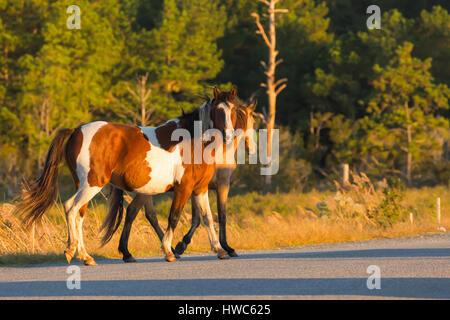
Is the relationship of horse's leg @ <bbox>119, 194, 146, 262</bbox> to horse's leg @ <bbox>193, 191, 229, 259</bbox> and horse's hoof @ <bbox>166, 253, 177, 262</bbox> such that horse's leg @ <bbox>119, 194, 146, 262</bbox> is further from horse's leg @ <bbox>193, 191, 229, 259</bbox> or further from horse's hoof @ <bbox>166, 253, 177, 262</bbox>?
horse's leg @ <bbox>193, 191, 229, 259</bbox>

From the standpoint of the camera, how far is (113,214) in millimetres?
13234

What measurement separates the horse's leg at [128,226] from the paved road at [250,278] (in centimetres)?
19

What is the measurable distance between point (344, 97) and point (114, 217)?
129 feet

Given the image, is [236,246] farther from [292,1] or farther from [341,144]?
[292,1]

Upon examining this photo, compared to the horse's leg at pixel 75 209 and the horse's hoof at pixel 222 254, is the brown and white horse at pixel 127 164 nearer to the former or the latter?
the horse's leg at pixel 75 209

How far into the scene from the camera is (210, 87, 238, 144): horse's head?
39.8 ft

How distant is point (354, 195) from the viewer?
23.5 metres

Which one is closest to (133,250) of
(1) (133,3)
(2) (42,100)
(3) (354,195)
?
(3) (354,195)

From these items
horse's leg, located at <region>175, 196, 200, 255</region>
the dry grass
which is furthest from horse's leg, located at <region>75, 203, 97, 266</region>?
the dry grass

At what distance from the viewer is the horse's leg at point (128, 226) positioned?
12866 mm
